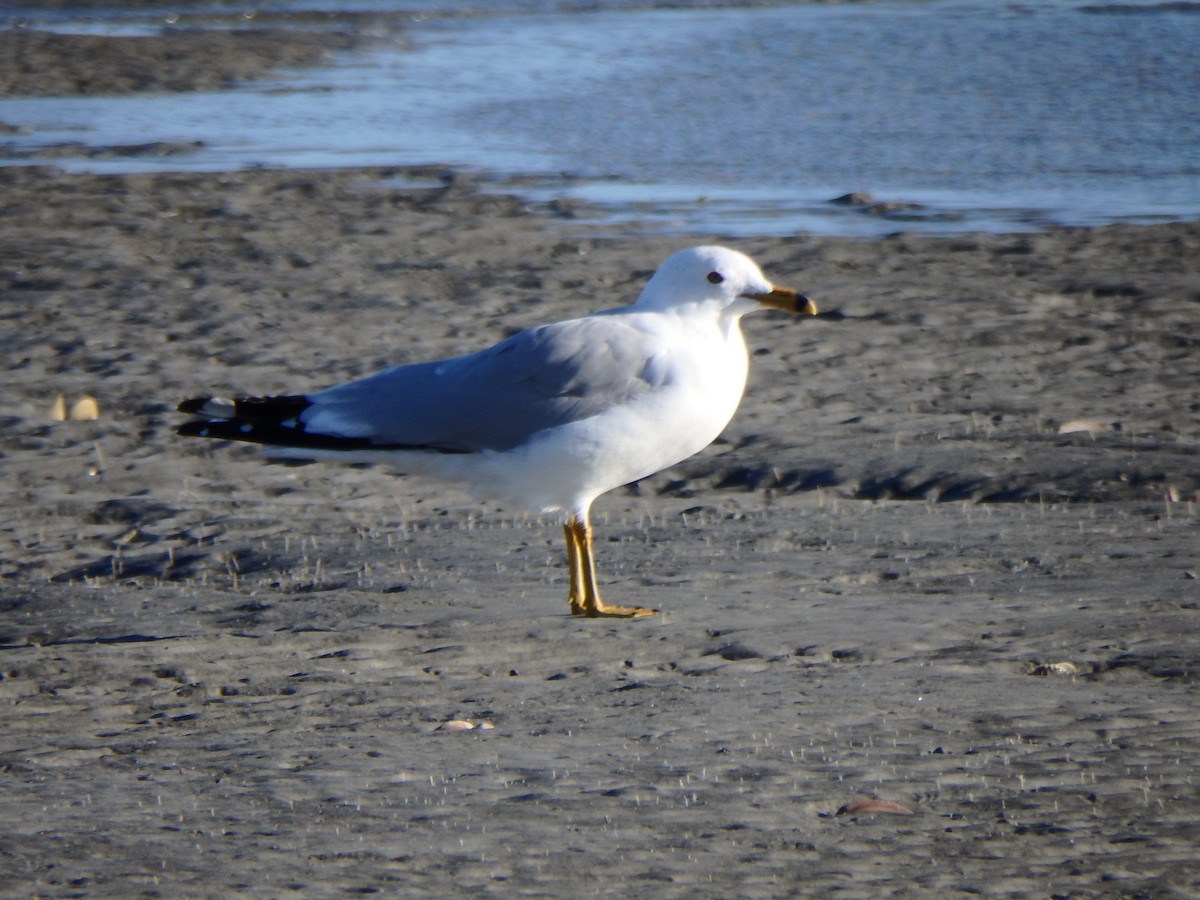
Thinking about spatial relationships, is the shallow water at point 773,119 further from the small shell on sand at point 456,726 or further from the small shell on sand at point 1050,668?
the small shell on sand at point 456,726

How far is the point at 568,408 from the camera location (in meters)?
5.23

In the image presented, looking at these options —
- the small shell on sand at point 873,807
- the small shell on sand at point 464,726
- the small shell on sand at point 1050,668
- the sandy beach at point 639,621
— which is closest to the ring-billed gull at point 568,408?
the sandy beach at point 639,621

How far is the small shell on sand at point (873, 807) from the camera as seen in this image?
3.68 m

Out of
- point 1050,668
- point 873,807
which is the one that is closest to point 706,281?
point 1050,668

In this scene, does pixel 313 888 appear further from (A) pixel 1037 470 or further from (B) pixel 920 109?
(B) pixel 920 109

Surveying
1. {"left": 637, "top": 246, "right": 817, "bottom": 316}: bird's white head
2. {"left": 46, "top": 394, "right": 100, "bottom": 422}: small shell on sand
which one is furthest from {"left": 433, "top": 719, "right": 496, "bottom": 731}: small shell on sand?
{"left": 46, "top": 394, "right": 100, "bottom": 422}: small shell on sand

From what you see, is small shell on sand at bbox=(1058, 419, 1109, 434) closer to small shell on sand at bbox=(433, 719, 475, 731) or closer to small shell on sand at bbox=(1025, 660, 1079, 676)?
small shell on sand at bbox=(1025, 660, 1079, 676)

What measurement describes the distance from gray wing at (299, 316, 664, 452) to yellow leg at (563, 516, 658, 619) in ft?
1.17

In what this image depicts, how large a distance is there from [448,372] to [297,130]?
37.5 ft

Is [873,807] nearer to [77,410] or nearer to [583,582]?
[583,582]

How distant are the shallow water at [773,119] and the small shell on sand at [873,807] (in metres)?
8.05

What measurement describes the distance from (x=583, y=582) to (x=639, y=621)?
236mm

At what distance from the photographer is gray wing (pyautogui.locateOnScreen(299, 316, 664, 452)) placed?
5223 millimetres

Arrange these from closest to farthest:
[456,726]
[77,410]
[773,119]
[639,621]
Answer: [456,726]
[639,621]
[77,410]
[773,119]
